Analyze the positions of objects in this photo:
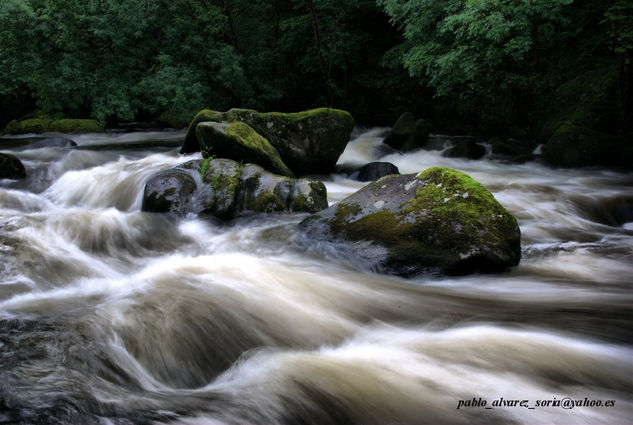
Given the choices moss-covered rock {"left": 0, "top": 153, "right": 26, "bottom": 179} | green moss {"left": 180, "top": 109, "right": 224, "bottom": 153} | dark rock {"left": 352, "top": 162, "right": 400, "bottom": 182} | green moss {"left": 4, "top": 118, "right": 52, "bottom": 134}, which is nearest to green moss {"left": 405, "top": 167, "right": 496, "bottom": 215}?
dark rock {"left": 352, "top": 162, "right": 400, "bottom": 182}

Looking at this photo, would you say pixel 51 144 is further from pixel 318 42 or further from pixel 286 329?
pixel 286 329

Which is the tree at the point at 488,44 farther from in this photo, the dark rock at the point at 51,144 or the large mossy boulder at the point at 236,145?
the dark rock at the point at 51,144

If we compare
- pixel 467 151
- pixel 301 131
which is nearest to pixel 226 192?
pixel 301 131

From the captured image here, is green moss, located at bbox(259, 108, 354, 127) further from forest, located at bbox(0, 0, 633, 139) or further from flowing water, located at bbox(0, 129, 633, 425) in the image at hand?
flowing water, located at bbox(0, 129, 633, 425)

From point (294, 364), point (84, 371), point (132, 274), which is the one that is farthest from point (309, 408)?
point (132, 274)

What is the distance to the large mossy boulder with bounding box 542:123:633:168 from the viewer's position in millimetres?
9312

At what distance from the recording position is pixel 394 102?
1828 centimetres

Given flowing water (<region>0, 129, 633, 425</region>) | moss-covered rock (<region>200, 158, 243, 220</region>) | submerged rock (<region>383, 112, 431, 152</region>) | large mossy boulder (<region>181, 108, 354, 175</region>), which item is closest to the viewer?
flowing water (<region>0, 129, 633, 425</region>)

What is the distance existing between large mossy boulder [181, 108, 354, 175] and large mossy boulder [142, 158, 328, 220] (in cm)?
243

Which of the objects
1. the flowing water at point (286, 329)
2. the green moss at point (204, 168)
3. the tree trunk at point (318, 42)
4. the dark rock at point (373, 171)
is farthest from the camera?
the tree trunk at point (318, 42)

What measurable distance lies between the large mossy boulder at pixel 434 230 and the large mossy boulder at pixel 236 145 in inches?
121

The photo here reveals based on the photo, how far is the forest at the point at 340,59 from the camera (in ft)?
35.2

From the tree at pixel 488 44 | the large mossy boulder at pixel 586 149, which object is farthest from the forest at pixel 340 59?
the large mossy boulder at pixel 586 149

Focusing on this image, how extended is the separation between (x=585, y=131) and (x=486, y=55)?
300 centimetres
